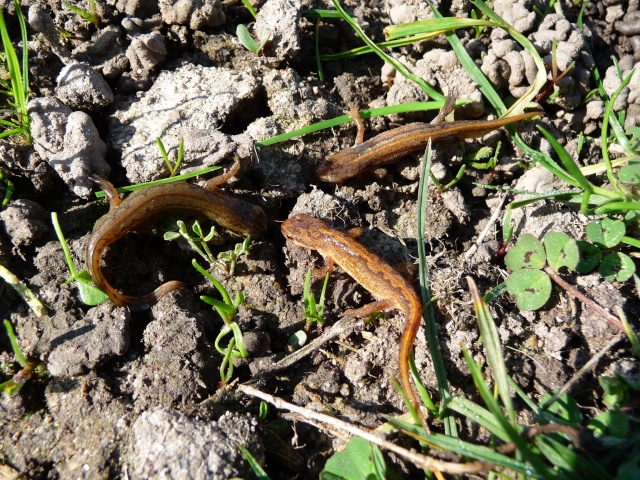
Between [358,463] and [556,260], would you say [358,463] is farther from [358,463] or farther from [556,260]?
[556,260]

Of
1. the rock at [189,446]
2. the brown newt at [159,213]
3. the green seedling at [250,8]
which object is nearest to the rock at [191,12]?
the green seedling at [250,8]

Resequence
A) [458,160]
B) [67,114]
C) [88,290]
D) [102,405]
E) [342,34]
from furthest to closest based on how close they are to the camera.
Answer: [342,34], [458,160], [67,114], [88,290], [102,405]

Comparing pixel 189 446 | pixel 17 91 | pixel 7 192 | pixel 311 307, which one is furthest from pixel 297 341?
pixel 17 91

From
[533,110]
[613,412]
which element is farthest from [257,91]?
[613,412]

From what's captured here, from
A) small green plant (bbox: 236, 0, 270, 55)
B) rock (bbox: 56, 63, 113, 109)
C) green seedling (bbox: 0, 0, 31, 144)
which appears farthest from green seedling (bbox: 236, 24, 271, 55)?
green seedling (bbox: 0, 0, 31, 144)

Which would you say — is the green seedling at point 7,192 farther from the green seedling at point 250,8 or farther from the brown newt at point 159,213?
the green seedling at point 250,8

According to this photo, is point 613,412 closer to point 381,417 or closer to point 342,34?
point 381,417
